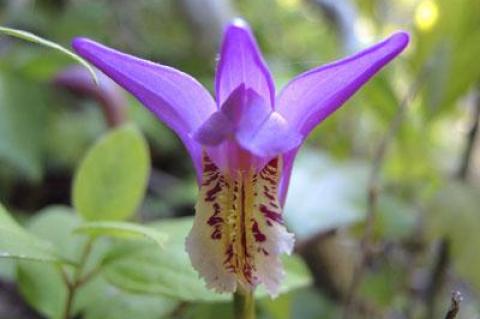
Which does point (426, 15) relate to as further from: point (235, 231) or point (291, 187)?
point (235, 231)

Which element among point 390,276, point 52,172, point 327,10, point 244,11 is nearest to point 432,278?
point 390,276

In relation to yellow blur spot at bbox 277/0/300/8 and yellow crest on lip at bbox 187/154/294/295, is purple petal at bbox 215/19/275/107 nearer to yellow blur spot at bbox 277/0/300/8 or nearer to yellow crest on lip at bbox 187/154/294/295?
yellow crest on lip at bbox 187/154/294/295

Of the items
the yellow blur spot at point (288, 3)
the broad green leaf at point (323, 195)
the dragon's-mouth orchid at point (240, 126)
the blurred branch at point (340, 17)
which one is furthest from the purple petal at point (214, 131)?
the yellow blur spot at point (288, 3)

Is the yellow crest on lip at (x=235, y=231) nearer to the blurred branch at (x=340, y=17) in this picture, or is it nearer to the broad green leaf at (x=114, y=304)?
the broad green leaf at (x=114, y=304)

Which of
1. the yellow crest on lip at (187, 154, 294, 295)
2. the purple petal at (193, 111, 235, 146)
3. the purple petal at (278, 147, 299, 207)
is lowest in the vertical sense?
the yellow crest on lip at (187, 154, 294, 295)

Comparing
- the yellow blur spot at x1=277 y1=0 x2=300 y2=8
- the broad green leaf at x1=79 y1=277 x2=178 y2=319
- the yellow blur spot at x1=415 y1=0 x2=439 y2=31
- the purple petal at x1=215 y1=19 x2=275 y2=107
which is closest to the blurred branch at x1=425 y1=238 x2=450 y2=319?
the yellow blur spot at x1=415 y1=0 x2=439 y2=31

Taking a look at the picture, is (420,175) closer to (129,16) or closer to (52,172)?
(52,172)
